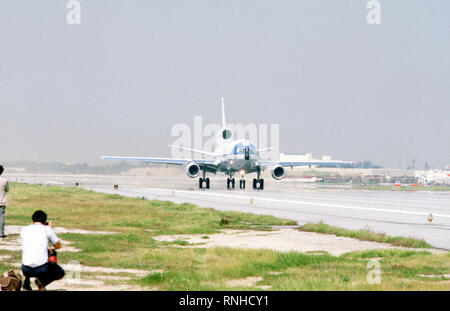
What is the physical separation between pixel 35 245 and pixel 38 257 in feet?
0.74

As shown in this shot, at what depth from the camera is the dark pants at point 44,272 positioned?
1167 cm

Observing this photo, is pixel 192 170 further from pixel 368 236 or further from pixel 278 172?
pixel 368 236

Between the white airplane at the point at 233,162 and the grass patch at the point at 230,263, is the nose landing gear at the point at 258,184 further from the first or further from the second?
the grass patch at the point at 230,263

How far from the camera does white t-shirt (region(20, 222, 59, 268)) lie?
11.7 metres

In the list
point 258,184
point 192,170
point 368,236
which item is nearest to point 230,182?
point 258,184

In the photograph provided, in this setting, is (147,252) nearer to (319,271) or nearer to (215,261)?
(215,261)

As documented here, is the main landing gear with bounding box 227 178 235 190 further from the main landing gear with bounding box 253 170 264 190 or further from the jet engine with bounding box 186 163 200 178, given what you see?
the jet engine with bounding box 186 163 200 178

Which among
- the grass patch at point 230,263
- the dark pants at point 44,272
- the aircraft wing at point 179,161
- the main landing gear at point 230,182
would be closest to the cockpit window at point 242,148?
the aircraft wing at point 179,161

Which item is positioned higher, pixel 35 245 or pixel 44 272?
pixel 35 245

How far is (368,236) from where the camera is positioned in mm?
23734

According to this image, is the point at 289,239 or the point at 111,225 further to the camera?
the point at 111,225

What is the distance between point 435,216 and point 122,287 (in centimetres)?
2613
